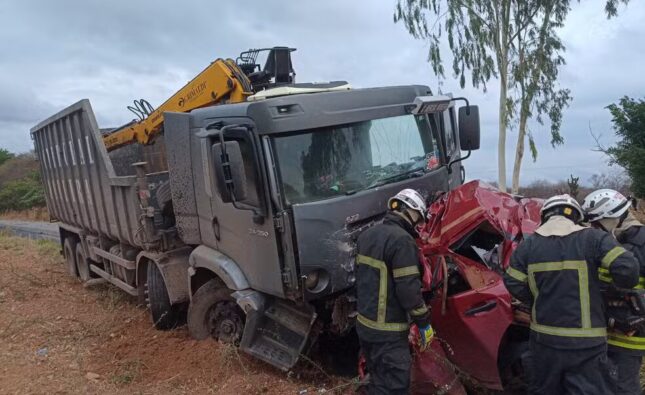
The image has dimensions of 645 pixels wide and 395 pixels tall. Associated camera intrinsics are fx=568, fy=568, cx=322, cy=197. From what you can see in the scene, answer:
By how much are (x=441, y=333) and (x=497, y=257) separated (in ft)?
2.18

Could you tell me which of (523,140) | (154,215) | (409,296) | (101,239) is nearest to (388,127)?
(409,296)

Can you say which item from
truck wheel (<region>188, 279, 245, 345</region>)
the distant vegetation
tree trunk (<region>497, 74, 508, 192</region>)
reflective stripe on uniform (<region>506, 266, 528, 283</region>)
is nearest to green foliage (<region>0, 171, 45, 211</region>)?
the distant vegetation

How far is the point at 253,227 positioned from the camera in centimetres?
418

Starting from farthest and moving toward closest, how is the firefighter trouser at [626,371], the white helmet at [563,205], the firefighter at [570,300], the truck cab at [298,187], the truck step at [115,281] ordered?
the truck step at [115,281], the truck cab at [298,187], the firefighter trouser at [626,371], the white helmet at [563,205], the firefighter at [570,300]

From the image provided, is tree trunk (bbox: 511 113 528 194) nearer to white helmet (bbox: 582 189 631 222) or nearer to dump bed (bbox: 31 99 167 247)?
dump bed (bbox: 31 99 167 247)

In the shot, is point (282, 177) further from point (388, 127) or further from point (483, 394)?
point (483, 394)

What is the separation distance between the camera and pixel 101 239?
7715 millimetres

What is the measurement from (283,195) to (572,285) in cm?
191

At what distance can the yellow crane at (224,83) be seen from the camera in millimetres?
5418

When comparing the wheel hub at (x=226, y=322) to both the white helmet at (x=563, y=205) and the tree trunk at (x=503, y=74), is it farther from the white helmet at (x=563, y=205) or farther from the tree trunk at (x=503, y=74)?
the tree trunk at (x=503, y=74)

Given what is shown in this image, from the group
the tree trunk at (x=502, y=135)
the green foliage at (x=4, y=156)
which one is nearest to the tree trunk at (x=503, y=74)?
the tree trunk at (x=502, y=135)

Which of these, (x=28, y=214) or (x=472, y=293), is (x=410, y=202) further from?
(x=28, y=214)

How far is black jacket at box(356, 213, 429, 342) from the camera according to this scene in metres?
3.36

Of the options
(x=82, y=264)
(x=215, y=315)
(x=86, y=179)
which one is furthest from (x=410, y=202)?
(x=82, y=264)
